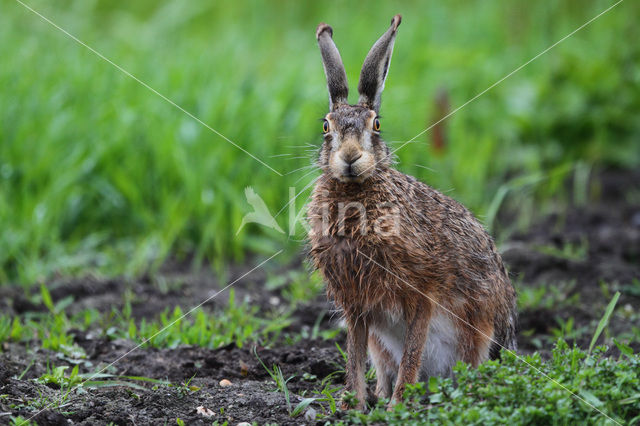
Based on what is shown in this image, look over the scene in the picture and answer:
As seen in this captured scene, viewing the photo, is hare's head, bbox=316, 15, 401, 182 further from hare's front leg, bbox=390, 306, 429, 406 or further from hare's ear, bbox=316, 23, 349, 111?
hare's front leg, bbox=390, 306, 429, 406

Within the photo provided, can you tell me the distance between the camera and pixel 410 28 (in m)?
9.34

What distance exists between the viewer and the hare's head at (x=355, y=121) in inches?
135

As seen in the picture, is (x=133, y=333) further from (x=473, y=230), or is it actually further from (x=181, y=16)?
(x=181, y=16)

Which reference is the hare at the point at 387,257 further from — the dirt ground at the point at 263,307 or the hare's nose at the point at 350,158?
the dirt ground at the point at 263,307

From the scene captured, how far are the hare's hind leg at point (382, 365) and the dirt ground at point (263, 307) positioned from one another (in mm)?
240

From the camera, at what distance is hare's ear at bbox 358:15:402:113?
12.0ft

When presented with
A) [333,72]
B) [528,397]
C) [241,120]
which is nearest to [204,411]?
[528,397]

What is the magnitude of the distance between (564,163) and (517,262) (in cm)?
196

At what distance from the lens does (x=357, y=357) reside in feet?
12.0

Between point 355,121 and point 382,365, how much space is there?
3.73ft

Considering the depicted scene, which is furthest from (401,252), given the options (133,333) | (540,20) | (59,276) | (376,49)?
(540,20)

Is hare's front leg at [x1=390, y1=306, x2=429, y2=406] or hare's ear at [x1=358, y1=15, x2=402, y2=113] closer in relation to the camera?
hare's front leg at [x1=390, y1=306, x2=429, y2=406]

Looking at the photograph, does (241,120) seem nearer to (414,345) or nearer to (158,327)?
(158,327)

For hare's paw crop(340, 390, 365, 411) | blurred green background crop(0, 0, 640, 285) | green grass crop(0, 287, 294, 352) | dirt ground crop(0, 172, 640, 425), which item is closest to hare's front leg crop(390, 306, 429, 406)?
hare's paw crop(340, 390, 365, 411)
